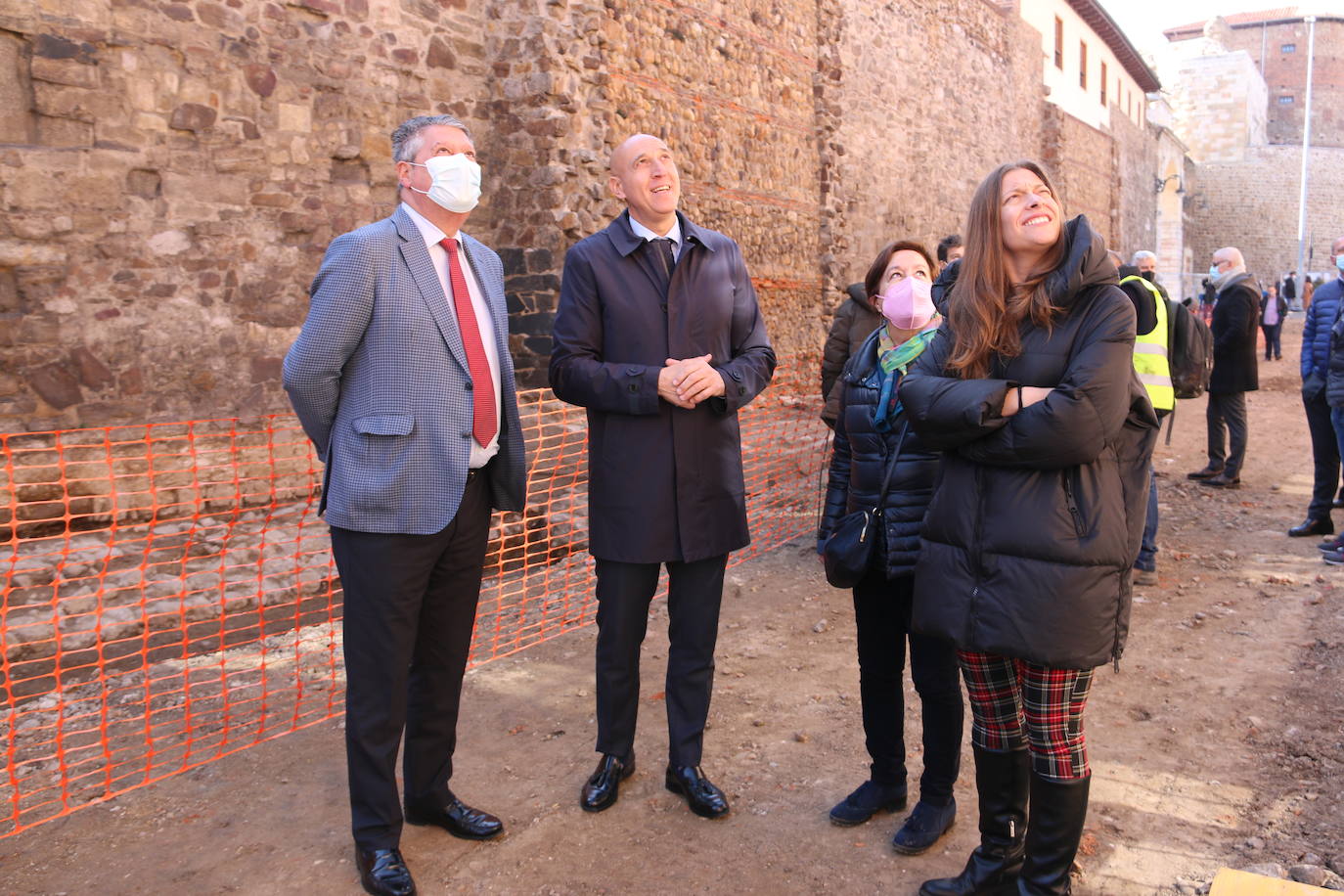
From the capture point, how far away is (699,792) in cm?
313

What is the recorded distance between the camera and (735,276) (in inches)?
132

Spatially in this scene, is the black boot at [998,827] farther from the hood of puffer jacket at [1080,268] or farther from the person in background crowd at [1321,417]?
the person in background crowd at [1321,417]

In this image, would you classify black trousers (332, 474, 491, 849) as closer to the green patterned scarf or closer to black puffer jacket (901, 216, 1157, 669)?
the green patterned scarf

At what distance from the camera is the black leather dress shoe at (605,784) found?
3.16m

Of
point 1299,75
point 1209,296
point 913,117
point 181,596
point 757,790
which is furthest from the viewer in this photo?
point 1299,75

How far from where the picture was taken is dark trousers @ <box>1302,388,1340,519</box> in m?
6.66

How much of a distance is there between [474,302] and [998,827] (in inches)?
78.8

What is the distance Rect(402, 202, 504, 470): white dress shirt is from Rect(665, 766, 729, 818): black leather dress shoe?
1.16 m

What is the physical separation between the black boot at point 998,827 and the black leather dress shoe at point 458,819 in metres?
1.24

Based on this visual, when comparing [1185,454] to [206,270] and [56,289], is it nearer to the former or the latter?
[206,270]

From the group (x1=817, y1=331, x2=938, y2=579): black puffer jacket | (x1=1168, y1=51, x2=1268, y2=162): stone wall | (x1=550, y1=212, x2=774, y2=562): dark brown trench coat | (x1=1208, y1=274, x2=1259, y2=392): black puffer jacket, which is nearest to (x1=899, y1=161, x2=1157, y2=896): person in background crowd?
(x1=817, y1=331, x2=938, y2=579): black puffer jacket

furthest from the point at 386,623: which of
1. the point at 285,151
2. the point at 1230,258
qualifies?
the point at 1230,258

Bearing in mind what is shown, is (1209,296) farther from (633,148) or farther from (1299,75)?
(1299,75)

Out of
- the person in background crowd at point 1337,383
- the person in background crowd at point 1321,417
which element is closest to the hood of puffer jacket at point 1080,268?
the person in background crowd at point 1337,383
